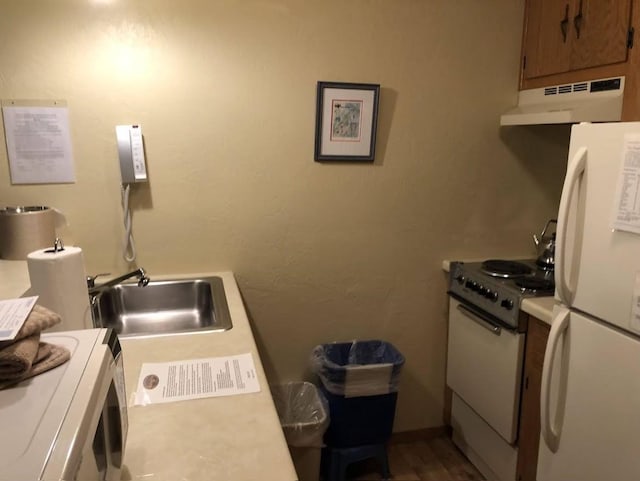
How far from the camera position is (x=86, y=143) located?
1.96 meters

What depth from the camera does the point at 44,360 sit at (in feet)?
2.43

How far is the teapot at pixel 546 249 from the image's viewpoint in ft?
7.50

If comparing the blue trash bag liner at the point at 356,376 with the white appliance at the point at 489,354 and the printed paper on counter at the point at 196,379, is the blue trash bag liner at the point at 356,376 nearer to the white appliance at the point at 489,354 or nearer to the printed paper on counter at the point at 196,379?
the white appliance at the point at 489,354

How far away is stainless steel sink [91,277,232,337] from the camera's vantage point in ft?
6.47

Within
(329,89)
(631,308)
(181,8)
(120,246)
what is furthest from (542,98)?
(120,246)

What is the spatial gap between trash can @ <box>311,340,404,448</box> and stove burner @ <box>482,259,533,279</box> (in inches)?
22.8

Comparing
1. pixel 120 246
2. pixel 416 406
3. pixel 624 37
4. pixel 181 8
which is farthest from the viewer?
pixel 416 406

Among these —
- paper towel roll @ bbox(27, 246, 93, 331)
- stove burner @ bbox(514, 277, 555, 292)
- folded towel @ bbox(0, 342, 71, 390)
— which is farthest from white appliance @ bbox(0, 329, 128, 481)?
stove burner @ bbox(514, 277, 555, 292)

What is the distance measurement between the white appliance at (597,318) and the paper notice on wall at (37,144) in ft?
6.15

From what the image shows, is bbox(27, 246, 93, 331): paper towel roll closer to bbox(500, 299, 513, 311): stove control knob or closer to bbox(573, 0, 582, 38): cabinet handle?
bbox(500, 299, 513, 311): stove control knob

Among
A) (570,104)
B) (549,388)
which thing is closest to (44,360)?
(549,388)

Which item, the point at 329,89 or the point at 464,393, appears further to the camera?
the point at 464,393

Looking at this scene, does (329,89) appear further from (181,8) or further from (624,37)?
(624,37)

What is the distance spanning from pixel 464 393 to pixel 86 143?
2.05m
